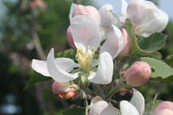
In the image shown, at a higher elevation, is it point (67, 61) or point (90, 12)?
point (90, 12)

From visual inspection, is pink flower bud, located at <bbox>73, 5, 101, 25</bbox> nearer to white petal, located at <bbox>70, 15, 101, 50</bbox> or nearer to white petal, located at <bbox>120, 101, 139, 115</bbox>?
white petal, located at <bbox>70, 15, 101, 50</bbox>

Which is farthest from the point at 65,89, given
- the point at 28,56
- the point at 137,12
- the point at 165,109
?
the point at 28,56

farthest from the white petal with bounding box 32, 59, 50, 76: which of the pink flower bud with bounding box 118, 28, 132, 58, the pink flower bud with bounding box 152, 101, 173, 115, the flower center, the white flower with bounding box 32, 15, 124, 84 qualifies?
the pink flower bud with bounding box 152, 101, 173, 115

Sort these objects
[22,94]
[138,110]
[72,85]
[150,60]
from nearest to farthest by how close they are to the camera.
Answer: [138,110] → [72,85] → [150,60] → [22,94]

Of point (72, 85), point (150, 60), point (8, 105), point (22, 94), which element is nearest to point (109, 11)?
point (150, 60)

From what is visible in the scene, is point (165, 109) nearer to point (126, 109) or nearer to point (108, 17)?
point (126, 109)

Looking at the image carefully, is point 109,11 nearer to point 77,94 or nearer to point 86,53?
point 86,53

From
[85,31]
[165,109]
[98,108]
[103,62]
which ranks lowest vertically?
[165,109]

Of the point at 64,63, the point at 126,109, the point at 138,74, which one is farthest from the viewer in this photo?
the point at 64,63
